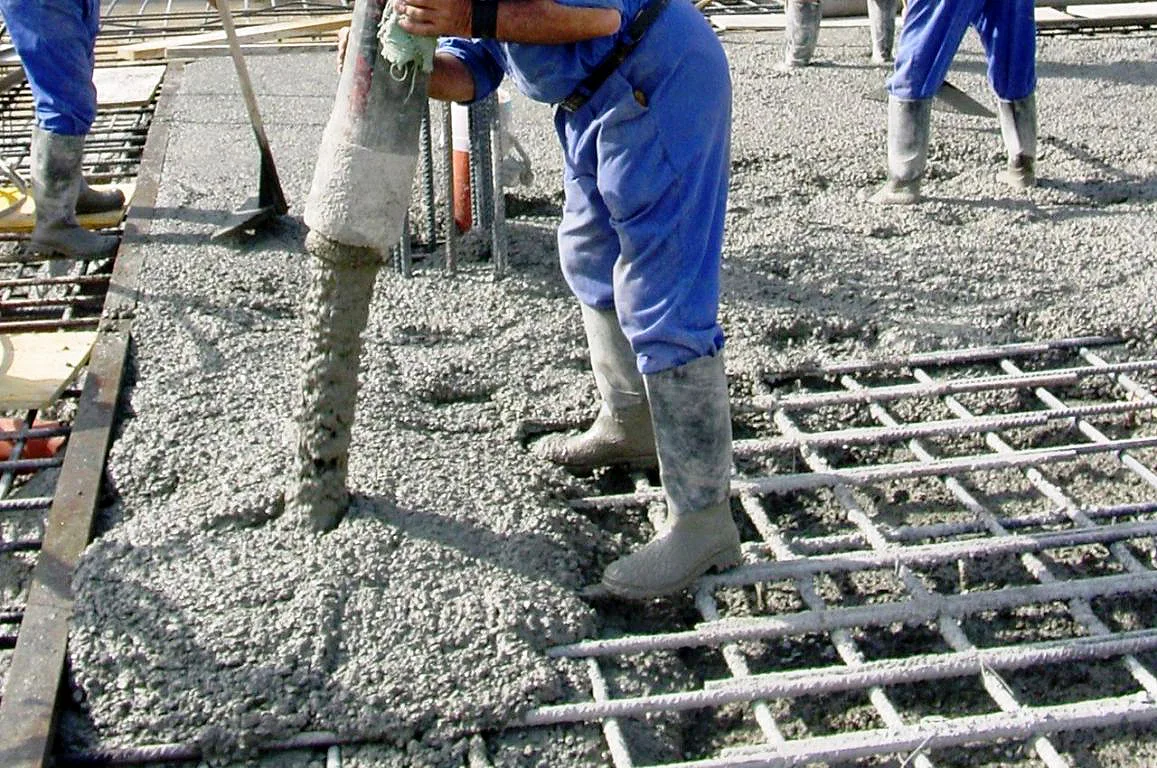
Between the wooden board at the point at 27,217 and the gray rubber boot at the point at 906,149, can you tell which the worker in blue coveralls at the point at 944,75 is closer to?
the gray rubber boot at the point at 906,149

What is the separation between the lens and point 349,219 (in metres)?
2.68

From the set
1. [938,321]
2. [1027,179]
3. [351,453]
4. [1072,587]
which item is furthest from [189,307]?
[1027,179]

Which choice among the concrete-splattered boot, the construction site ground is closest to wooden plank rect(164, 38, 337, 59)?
the construction site ground

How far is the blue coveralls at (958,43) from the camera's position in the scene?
4926 mm

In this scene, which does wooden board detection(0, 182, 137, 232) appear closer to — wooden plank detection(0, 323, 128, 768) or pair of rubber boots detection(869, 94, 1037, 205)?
wooden plank detection(0, 323, 128, 768)

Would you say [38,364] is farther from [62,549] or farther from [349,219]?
[349,219]

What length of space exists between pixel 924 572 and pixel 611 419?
2.78 ft

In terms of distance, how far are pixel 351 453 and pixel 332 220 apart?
0.72 metres

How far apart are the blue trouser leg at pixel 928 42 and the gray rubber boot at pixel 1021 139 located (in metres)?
0.39

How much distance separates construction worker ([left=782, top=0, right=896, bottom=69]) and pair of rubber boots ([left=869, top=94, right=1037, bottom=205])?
1.79 metres

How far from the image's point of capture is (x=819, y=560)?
115 inches

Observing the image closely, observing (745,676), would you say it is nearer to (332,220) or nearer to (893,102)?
(332,220)

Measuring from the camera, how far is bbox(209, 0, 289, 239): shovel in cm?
473

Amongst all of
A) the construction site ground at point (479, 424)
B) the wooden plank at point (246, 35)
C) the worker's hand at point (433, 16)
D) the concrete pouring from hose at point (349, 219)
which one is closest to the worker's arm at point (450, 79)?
the concrete pouring from hose at point (349, 219)
